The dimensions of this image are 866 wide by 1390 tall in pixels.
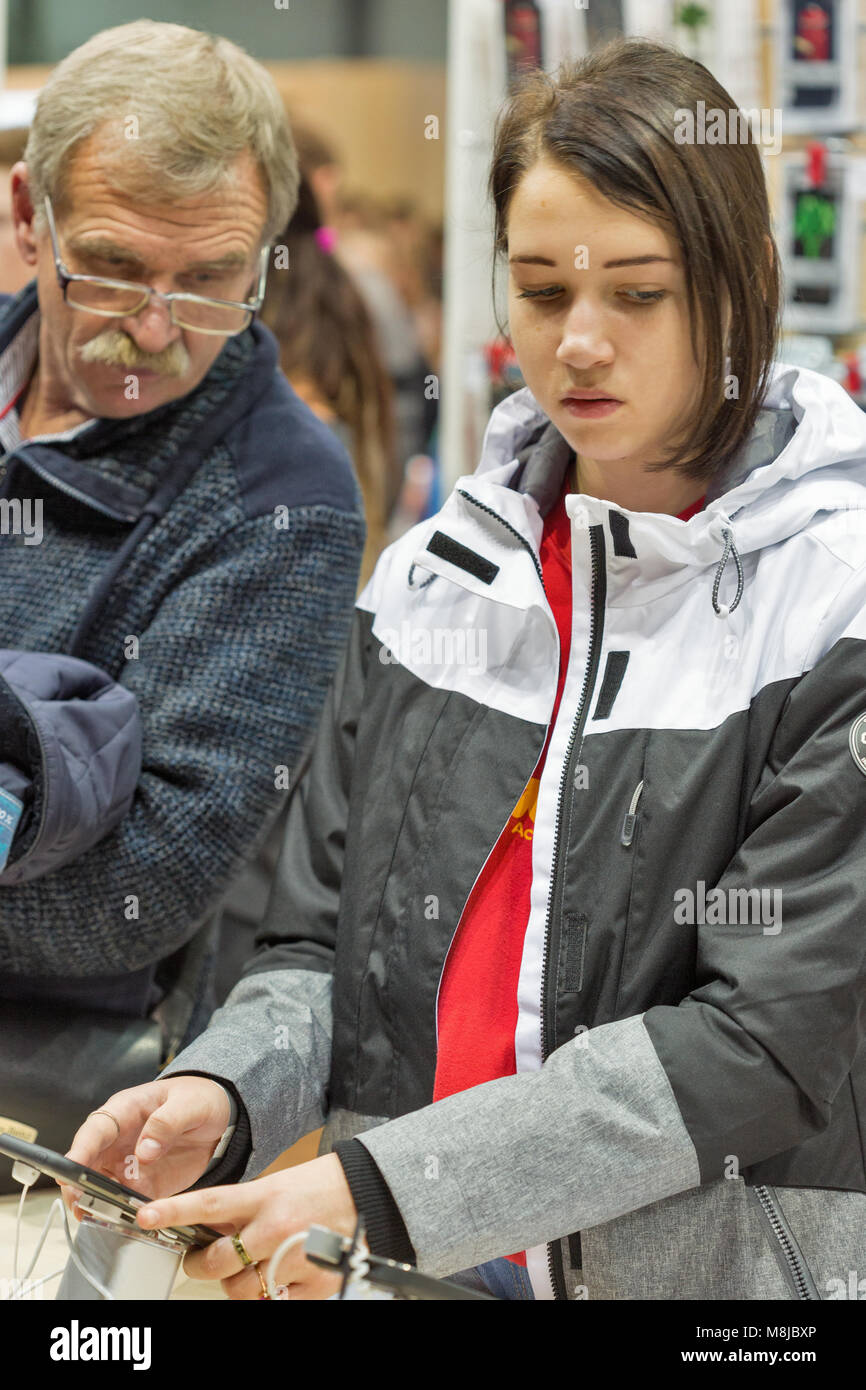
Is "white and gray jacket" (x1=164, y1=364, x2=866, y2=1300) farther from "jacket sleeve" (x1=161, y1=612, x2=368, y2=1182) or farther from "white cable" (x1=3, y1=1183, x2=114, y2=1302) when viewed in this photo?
"white cable" (x1=3, y1=1183, x2=114, y2=1302)

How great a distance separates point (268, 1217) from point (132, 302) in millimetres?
941

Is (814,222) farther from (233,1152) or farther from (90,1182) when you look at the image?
(90,1182)

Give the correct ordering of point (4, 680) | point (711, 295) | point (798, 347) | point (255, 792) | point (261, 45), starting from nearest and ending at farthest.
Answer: point (711, 295)
point (4, 680)
point (255, 792)
point (798, 347)
point (261, 45)

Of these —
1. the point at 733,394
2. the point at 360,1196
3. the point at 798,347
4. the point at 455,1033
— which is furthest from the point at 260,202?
the point at 798,347

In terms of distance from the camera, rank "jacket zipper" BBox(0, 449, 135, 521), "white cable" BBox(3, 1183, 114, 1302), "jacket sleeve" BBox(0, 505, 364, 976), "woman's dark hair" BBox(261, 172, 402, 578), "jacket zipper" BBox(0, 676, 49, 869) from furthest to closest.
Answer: "woman's dark hair" BBox(261, 172, 402, 578)
"jacket zipper" BBox(0, 449, 135, 521)
"jacket sleeve" BBox(0, 505, 364, 976)
"jacket zipper" BBox(0, 676, 49, 869)
"white cable" BBox(3, 1183, 114, 1302)

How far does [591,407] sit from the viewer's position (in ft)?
3.91

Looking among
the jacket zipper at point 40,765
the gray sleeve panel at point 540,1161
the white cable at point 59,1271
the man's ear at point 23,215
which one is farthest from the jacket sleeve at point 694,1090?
the man's ear at point 23,215

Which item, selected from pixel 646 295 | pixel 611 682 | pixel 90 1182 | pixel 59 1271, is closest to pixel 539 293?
pixel 646 295

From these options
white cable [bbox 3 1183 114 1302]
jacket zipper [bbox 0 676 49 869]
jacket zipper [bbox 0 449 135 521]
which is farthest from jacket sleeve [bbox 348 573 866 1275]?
jacket zipper [bbox 0 449 135 521]

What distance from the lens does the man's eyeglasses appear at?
1560 mm

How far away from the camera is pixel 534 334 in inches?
47.1

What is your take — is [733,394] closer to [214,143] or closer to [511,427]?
[511,427]
